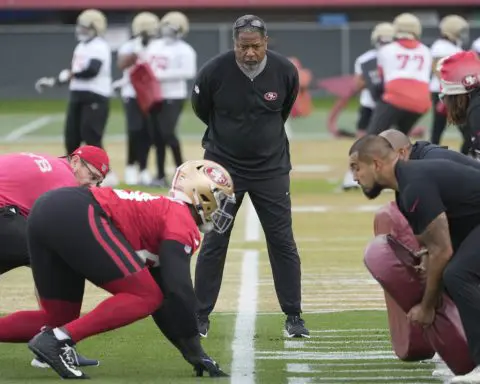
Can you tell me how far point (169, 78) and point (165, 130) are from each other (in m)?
0.68

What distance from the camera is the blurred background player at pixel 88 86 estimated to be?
640 inches

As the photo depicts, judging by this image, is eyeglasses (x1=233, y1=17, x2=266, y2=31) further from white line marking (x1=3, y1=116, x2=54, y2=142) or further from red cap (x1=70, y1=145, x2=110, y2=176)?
white line marking (x1=3, y1=116, x2=54, y2=142)

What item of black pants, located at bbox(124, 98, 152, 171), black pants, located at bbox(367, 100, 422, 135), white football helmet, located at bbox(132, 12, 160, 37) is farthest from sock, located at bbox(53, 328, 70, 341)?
white football helmet, located at bbox(132, 12, 160, 37)

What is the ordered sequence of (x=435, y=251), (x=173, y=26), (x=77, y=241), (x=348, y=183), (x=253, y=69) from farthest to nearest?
1. (x=173, y=26)
2. (x=348, y=183)
3. (x=253, y=69)
4. (x=77, y=241)
5. (x=435, y=251)

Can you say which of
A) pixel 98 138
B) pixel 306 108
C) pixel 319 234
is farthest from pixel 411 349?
pixel 306 108

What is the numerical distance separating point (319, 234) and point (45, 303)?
638 centimetres

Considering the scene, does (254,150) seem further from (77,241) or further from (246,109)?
(77,241)

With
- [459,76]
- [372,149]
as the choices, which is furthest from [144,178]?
[372,149]

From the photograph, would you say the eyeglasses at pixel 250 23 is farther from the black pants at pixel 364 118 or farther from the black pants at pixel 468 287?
the black pants at pixel 364 118

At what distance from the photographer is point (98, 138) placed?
1614 cm

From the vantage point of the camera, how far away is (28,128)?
1042 inches

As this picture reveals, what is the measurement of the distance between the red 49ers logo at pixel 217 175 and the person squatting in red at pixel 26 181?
869mm

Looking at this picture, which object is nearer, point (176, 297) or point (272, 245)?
point (176, 297)

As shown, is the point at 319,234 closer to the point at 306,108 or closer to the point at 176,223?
the point at 176,223
